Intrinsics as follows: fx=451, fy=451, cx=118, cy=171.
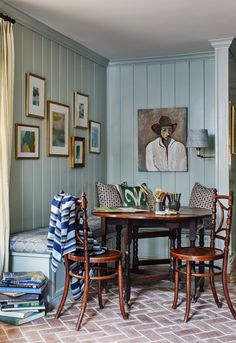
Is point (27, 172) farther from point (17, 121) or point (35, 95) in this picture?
point (35, 95)

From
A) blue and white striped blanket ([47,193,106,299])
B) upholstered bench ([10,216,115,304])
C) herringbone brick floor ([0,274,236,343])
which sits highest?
blue and white striped blanket ([47,193,106,299])

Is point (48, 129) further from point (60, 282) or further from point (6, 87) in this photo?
point (60, 282)

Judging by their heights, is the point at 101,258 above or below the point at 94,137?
below

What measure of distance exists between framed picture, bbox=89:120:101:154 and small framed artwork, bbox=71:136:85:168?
0.86 ft

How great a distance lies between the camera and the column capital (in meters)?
5.20

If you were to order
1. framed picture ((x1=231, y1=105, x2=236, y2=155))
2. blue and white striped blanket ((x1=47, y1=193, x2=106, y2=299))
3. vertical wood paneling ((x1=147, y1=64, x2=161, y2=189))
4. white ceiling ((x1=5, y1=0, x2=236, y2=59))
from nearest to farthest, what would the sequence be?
blue and white striped blanket ((x1=47, y1=193, x2=106, y2=299)) < white ceiling ((x1=5, y1=0, x2=236, y2=59)) < framed picture ((x1=231, y1=105, x2=236, y2=155)) < vertical wood paneling ((x1=147, y1=64, x2=161, y2=189))

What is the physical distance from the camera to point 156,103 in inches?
239

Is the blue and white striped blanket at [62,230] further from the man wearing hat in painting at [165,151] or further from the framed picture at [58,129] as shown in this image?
the man wearing hat in painting at [165,151]

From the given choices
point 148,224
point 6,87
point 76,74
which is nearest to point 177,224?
point 148,224

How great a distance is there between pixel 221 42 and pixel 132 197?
6.87 ft

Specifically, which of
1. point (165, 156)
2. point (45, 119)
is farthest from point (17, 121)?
point (165, 156)

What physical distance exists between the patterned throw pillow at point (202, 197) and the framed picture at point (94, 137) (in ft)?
4.69

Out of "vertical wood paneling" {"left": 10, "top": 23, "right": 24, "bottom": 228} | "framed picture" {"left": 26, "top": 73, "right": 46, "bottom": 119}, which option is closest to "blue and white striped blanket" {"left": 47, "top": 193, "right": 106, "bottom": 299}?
"vertical wood paneling" {"left": 10, "top": 23, "right": 24, "bottom": 228}

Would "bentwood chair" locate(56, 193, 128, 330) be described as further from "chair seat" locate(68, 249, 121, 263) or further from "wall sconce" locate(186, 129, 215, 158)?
"wall sconce" locate(186, 129, 215, 158)
